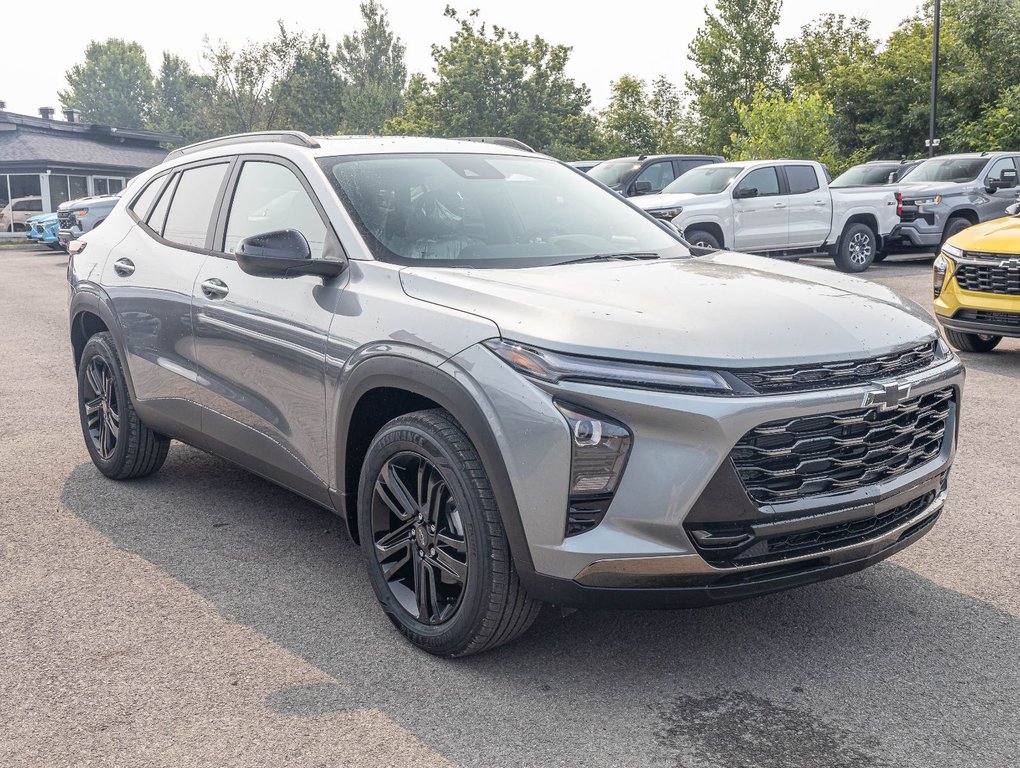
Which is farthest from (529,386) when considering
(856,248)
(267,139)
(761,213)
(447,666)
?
(856,248)

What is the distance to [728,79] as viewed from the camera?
5178 centimetres

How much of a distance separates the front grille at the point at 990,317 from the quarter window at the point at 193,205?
6.35m

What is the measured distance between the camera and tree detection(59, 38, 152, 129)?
419 ft

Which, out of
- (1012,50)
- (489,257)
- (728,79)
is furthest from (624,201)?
(728,79)

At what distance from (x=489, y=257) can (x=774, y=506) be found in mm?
1537

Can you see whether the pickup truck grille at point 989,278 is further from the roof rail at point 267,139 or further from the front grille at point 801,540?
the roof rail at point 267,139

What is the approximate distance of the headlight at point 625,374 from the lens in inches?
120

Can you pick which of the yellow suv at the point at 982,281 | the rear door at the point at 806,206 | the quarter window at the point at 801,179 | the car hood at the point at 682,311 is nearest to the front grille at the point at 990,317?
the yellow suv at the point at 982,281

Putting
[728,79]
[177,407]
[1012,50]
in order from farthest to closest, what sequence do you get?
[728,79] < [1012,50] < [177,407]

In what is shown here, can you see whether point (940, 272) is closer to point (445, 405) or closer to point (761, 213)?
point (445, 405)

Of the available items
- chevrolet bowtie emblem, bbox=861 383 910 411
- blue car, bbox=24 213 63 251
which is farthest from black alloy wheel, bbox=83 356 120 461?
blue car, bbox=24 213 63 251

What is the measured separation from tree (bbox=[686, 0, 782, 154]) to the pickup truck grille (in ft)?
142

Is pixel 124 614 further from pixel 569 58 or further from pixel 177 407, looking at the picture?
pixel 569 58

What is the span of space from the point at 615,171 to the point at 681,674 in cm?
1783
